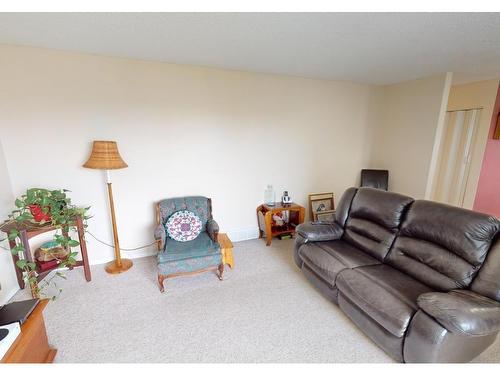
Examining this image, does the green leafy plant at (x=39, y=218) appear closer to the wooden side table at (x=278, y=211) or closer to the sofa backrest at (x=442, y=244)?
the wooden side table at (x=278, y=211)

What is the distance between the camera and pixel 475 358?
1.51 m

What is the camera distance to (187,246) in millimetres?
2355

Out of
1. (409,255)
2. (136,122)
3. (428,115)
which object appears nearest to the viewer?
(409,255)

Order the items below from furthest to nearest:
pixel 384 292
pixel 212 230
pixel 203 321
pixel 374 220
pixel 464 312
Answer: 1. pixel 212 230
2. pixel 374 220
3. pixel 203 321
4. pixel 384 292
5. pixel 464 312

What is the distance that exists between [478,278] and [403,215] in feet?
2.13

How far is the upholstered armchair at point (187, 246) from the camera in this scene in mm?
2188

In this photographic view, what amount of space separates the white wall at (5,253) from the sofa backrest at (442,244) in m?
3.28

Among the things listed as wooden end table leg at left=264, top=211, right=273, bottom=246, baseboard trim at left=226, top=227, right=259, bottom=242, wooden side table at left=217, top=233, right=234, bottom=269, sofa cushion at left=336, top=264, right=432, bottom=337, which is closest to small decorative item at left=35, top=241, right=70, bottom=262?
wooden side table at left=217, top=233, right=234, bottom=269

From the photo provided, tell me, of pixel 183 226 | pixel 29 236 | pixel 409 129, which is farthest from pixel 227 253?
pixel 409 129

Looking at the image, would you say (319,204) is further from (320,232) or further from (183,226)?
(183,226)

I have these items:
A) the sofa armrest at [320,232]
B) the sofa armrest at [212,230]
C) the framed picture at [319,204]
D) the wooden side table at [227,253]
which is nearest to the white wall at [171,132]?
the framed picture at [319,204]

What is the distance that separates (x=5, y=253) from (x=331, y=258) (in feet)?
9.41
